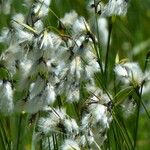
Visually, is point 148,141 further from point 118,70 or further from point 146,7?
point 146,7

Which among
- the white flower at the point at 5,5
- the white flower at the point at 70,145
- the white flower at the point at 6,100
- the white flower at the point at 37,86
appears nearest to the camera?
the white flower at the point at 70,145

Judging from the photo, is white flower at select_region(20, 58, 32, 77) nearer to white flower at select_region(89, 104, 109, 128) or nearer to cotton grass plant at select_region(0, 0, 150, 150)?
cotton grass plant at select_region(0, 0, 150, 150)

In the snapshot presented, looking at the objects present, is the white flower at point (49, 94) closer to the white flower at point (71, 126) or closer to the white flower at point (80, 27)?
the white flower at point (71, 126)

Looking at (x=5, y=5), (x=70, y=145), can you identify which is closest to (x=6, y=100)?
(x=70, y=145)

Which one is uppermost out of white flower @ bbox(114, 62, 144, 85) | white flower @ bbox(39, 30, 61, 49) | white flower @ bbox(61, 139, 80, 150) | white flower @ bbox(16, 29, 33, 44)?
white flower @ bbox(16, 29, 33, 44)

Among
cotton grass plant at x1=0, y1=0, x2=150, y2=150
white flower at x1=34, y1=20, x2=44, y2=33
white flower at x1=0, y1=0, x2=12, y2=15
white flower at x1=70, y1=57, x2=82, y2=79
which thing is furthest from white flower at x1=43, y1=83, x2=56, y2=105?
white flower at x1=0, y1=0, x2=12, y2=15

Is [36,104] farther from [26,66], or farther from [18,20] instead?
[18,20]

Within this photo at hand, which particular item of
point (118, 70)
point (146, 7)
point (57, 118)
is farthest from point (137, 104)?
point (146, 7)

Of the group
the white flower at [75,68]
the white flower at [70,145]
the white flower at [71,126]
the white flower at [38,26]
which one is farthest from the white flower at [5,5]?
the white flower at [70,145]
